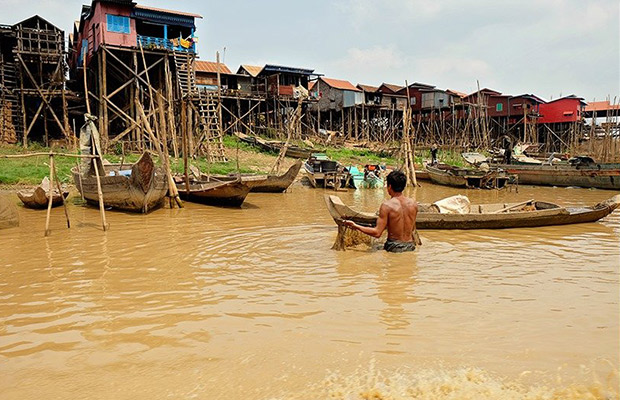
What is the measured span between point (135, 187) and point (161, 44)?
14.2 meters

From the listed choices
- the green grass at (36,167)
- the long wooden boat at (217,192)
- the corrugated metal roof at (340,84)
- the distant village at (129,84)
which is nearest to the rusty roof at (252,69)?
the distant village at (129,84)

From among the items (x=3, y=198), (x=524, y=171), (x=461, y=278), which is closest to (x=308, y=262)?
(x=461, y=278)

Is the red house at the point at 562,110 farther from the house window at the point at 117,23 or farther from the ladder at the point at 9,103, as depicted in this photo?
the ladder at the point at 9,103

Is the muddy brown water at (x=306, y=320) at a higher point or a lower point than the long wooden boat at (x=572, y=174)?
lower

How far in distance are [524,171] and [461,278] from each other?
1882 centimetres

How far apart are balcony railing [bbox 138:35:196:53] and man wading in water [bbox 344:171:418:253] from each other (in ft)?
63.5

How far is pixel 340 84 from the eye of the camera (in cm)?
3962

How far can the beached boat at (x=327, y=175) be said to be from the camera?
18.3 m

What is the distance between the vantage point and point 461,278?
202 inches

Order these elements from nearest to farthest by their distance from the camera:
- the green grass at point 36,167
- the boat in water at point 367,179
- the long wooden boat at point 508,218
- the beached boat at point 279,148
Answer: the long wooden boat at point 508,218 < the green grass at point 36,167 < the boat in water at point 367,179 < the beached boat at point 279,148

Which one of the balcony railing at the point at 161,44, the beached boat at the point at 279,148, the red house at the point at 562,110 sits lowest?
the beached boat at the point at 279,148

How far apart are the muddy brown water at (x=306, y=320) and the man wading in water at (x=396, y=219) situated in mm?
225

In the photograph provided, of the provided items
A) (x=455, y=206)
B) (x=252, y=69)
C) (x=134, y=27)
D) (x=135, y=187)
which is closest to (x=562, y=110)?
(x=252, y=69)

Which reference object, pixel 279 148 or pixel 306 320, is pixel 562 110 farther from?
pixel 306 320
